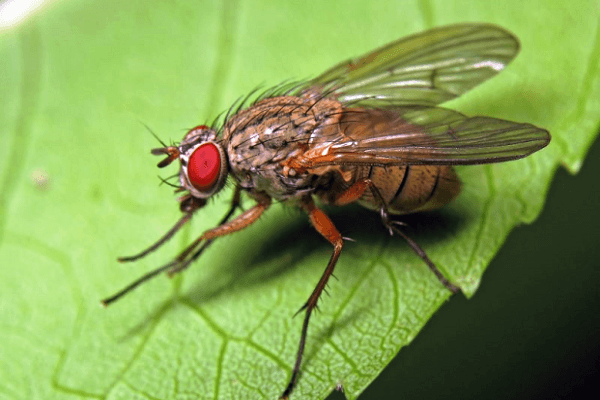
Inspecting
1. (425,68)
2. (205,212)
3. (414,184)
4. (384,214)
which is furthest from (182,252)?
(425,68)

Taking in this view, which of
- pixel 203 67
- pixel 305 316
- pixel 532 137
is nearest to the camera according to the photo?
pixel 532 137

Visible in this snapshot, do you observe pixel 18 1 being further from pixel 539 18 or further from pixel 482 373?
pixel 482 373

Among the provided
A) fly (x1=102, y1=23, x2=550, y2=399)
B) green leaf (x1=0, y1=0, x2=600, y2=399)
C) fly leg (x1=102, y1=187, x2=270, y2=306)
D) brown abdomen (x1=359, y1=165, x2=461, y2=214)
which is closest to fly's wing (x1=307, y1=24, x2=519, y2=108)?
fly (x1=102, y1=23, x2=550, y2=399)

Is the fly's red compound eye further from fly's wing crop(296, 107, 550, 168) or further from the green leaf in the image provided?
the green leaf

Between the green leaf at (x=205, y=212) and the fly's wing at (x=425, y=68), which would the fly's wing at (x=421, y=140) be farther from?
the green leaf at (x=205, y=212)

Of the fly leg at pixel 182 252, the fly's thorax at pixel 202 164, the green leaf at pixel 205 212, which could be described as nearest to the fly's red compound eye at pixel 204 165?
the fly's thorax at pixel 202 164

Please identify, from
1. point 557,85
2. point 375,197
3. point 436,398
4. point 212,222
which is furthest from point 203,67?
point 436,398

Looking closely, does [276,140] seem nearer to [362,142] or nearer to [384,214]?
[362,142]
